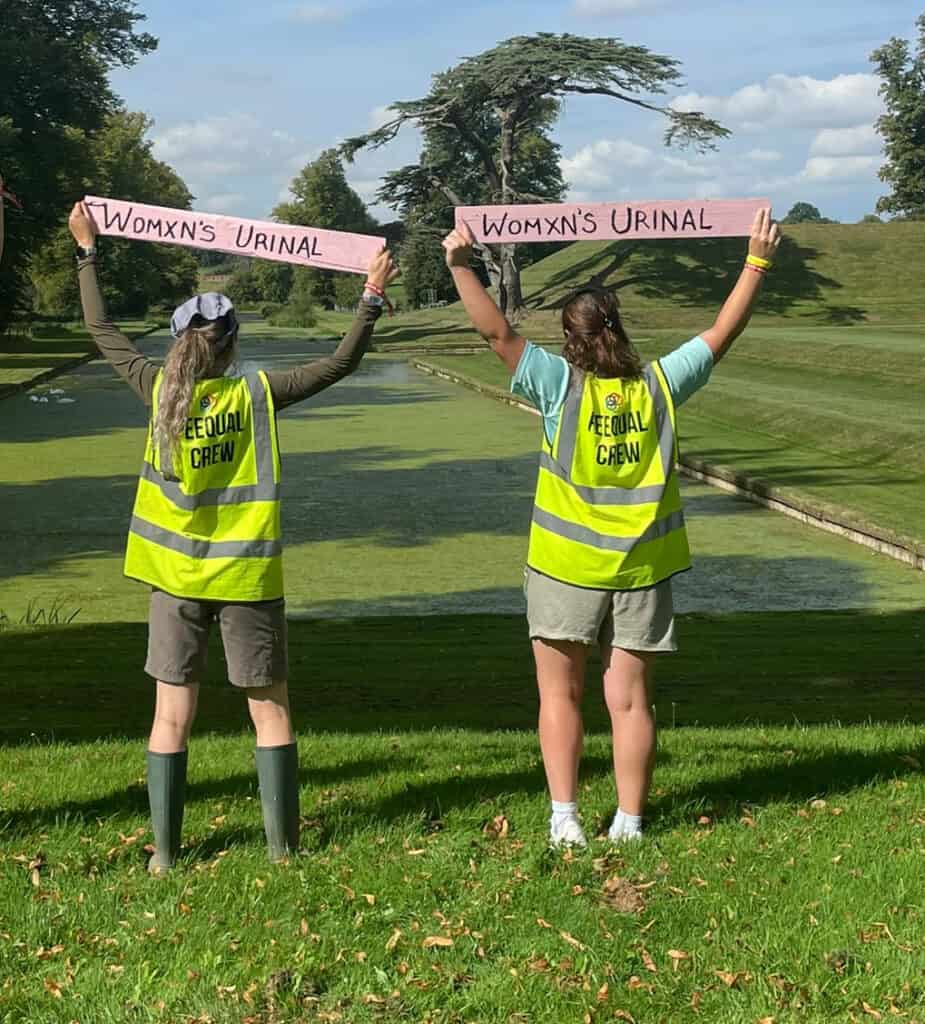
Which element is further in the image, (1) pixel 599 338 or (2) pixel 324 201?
(2) pixel 324 201

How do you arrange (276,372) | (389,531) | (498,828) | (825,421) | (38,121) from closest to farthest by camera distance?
(276,372) → (498,828) → (389,531) → (825,421) → (38,121)

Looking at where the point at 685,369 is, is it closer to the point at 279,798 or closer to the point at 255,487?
the point at 255,487

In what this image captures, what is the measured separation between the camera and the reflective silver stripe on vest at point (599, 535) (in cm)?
524

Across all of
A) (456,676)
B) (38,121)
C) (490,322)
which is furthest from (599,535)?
(38,121)

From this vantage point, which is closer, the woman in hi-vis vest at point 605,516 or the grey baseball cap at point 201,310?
the grey baseball cap at point 201,310

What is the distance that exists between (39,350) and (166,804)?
199ft

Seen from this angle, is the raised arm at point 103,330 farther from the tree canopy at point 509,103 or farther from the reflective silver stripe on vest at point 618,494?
the tree canopy at point 509,103

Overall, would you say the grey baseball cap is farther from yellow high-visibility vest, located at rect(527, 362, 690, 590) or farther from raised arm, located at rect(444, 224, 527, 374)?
yellow high-visibility vest, located at rect(527, 362, 690, 590)

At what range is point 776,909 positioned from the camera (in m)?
4.58

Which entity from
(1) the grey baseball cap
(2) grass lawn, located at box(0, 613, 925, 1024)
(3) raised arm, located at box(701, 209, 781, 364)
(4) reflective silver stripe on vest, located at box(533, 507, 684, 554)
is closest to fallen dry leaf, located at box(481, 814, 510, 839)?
(2) grass lawn, located at box(0, 613, 925, 1024)

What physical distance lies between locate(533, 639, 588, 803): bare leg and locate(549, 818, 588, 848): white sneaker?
77 millimetres

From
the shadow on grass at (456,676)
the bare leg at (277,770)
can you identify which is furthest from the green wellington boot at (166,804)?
the shadow on grass at (456,676)

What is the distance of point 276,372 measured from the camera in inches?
195

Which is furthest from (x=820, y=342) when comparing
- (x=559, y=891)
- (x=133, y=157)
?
(x=133, y=157)
